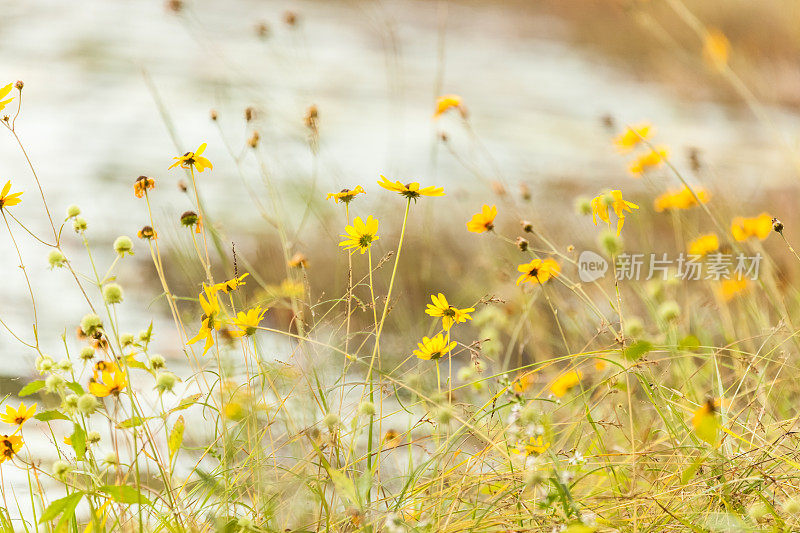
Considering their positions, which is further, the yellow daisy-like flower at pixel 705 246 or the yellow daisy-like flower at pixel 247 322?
the yellow daisy-like flower at pixel 705 246

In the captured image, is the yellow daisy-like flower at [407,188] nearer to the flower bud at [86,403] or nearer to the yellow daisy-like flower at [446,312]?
the yellow daisy-like flower at [446,312]

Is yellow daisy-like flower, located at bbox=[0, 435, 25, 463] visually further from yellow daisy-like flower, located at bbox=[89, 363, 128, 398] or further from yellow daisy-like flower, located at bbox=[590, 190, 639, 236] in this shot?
yellow daisy-like flower, located at bbox=[590, 190, 639, 236]

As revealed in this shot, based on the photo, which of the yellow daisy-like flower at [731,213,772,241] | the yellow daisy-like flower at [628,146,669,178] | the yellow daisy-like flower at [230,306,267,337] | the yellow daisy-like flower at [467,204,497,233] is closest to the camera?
the yellow daisy-like flower at [230,306,267,337]

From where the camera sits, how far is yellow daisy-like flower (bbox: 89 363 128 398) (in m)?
0.76

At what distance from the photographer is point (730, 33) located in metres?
5.08

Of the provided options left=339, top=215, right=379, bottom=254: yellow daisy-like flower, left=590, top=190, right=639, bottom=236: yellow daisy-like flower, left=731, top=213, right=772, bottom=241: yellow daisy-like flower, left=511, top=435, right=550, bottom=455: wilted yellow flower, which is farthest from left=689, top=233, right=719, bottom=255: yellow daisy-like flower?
left=339, top=215, right=379, bottom=254: yellow daisy-like flower

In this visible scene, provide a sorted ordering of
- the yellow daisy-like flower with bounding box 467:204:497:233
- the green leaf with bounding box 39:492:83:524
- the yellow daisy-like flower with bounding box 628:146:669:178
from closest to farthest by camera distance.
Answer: the green leaf with bounding box 39:492:83:524 < the yellow daisy-like flower with bounding box 467:204:497:233 < the yellow daisy-like flower with bounding box 628:146:669:178

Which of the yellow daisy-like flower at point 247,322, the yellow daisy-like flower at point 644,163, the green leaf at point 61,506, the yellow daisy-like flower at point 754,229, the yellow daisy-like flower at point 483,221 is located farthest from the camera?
the yellow daisy-like flower at point 644,163

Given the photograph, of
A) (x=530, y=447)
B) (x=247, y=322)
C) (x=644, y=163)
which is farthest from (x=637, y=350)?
(x=644, y=163)

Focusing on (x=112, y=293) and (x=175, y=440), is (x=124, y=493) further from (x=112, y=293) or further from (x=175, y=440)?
(x=112, y=293)

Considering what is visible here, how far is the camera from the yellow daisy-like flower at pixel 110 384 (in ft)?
2.51

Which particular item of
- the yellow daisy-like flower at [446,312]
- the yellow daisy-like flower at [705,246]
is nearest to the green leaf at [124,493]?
the yellow daisy-like flower at [446,312]

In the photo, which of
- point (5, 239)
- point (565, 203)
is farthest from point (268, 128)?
point (565, 203)

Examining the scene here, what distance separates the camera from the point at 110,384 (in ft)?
2.59
